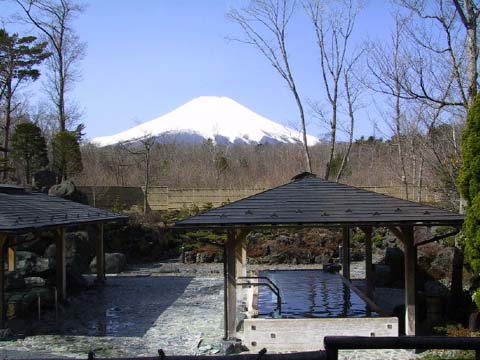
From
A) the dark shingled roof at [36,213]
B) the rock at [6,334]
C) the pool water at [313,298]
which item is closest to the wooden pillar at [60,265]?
the dark shingled roof at [36,213]

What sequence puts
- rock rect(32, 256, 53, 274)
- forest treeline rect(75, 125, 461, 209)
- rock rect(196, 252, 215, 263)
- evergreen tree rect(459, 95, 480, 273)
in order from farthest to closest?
forest treeline rect(75, 125, 461, 209) < rock rect(196, 252, 215, 263) < rock rect(32, 256, 53, 274) < evergreen tree rect(459, 95, 480, 273)

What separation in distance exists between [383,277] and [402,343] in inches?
499

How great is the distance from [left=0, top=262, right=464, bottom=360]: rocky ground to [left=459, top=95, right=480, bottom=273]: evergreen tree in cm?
202

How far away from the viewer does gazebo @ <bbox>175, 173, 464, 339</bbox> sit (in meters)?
8.78

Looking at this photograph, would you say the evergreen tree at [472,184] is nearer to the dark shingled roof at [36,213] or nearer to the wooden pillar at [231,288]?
the wooden pillar at [231,288]

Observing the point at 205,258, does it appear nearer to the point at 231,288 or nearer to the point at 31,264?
the point at 31,264

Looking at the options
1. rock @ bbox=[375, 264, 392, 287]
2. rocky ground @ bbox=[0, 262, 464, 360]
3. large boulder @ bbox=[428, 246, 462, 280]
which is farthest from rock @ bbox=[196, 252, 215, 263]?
large boulder @ bbox=[428, 246, 462, 280]

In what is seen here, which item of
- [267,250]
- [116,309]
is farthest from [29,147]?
[116,309]

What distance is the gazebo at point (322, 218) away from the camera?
346 inches

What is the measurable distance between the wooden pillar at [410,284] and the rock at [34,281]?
32.3ft

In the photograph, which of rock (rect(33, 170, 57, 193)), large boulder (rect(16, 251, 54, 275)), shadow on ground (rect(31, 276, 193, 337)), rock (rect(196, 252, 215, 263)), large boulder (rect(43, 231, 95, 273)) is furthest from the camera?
rock (rect(33, 170, 57, 193))

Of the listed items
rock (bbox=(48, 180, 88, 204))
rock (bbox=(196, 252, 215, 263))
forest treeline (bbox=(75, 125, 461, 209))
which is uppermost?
forest treeline (bbox=(75, 125, 461, 209))

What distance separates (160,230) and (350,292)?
45.2 ft

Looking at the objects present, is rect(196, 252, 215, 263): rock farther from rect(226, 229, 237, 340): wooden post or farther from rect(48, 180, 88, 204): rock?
rect(226, 229, 237, 340): wooden post
